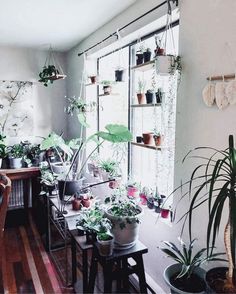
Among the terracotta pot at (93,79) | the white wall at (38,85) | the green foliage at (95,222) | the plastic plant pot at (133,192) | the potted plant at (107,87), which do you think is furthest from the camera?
the white wall at (38,85)

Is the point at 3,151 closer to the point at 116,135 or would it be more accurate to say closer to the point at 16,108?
the point at 16,108

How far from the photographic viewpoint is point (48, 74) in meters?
3.65

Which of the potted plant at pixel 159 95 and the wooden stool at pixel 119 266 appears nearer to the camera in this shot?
the wooden stool at pixel 119 266

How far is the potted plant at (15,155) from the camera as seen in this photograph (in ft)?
11.4

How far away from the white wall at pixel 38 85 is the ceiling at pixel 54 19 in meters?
0.35

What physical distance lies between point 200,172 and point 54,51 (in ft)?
10.4

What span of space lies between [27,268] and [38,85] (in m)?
2.55

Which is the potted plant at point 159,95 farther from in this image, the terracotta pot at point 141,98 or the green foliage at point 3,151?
the green foliage at point 3,151

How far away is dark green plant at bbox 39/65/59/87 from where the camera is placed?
11.9 feet

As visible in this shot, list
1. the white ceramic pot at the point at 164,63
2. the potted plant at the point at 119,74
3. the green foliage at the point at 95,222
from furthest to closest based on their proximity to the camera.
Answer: the potted plant at the point at 119,74 < the green foliage at the point at 95,222 < the white ceramic pot at the point at 164,63

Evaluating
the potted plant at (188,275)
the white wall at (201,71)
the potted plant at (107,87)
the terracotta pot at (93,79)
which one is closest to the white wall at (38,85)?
the terracotta pot at (93,79)

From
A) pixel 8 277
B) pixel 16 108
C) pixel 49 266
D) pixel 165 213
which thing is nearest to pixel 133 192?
pixel 165 213

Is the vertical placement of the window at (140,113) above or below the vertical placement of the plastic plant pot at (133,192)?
above

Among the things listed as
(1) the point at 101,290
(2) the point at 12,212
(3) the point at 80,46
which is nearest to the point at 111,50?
(3) the point at 80,46
